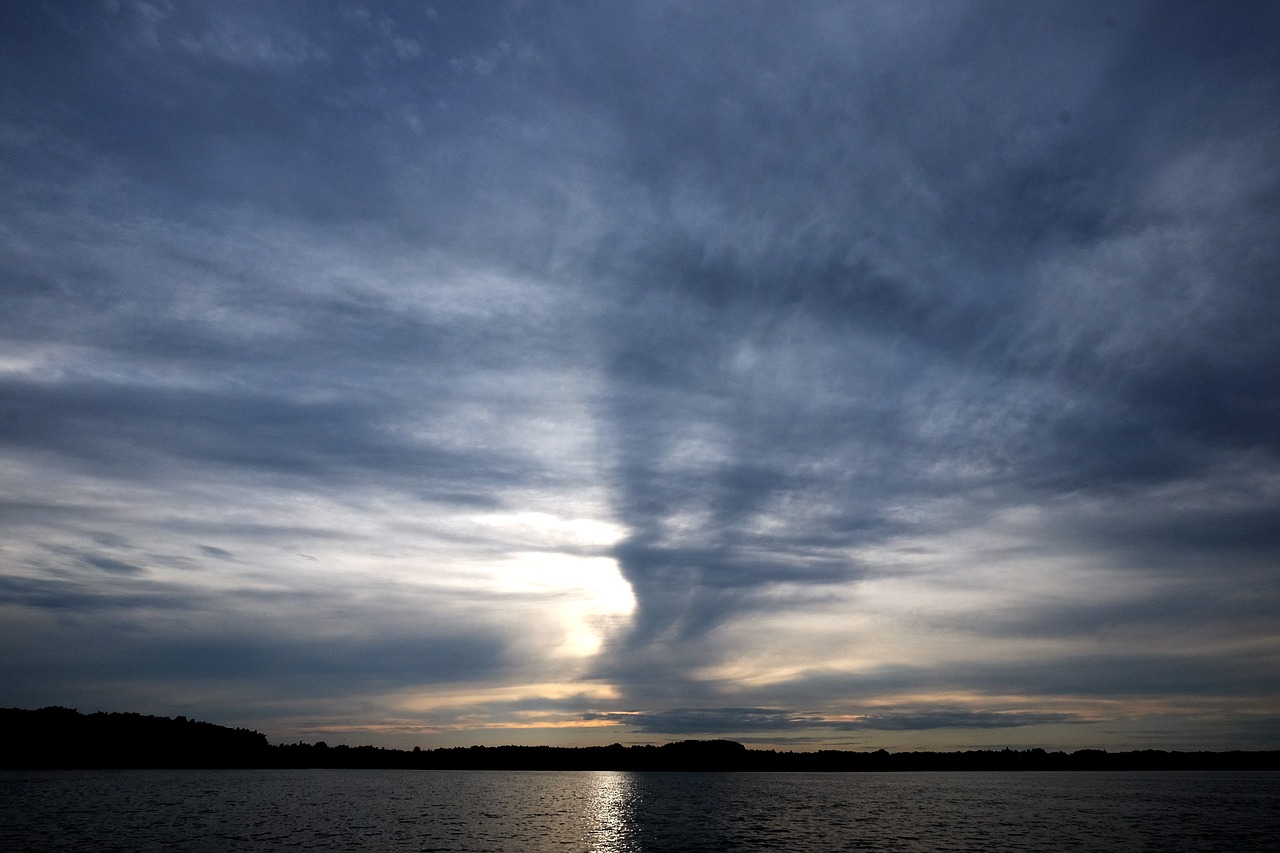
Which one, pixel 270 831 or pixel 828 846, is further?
pixel 270 831

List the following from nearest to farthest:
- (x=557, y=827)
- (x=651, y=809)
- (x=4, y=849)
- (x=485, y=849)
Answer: (x=4, y=849) < (x=485, y=849) < (x=557, y=827) < (x=651, y=809)

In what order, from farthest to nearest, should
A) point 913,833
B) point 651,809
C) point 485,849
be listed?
point 651,809, point 913,833, point 485,849

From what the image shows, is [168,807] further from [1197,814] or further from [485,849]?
[1197,814]

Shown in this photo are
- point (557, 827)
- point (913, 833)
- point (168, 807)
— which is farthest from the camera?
point (168, 807)

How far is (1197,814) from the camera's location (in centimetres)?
14150

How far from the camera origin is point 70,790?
173m

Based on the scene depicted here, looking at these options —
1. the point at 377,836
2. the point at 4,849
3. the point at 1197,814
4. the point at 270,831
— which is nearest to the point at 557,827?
the point at 377,836

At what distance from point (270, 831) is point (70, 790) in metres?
110

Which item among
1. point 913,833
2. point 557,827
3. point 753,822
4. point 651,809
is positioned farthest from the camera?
point 651,809

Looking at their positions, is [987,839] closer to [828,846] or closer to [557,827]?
[828,846]

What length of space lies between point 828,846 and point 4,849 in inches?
3357

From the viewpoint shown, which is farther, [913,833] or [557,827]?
[557,827]

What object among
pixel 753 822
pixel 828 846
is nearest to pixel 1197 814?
pixel 753 822

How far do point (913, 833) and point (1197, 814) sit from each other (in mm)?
77031
